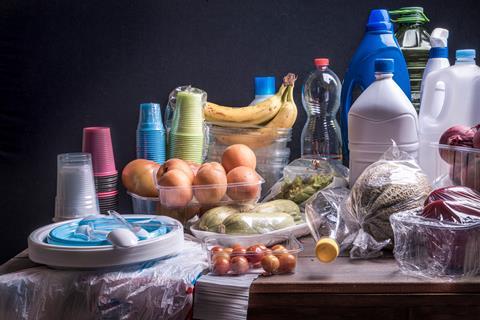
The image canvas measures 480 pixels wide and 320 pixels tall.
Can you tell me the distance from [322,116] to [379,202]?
1.55ft

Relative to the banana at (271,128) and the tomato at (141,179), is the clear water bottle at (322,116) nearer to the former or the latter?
the banana at (271,128)

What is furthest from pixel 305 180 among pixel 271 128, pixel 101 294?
pixel 101 294

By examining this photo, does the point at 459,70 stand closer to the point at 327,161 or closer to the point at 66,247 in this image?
the point at 327,161

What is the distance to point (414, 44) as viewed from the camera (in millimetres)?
1416

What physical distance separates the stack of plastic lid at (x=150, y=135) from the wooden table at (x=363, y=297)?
56 centimetres

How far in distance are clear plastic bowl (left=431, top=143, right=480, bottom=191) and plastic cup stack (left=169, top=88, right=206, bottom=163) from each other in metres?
0.51

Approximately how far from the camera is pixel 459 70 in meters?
1.20

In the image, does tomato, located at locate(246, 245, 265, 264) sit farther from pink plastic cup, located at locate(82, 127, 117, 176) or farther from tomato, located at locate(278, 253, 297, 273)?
pink plastic cup, located at locate(82, 127, 117, 176)

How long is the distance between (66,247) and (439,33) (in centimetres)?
88

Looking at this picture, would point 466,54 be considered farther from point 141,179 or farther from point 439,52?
point 141,179

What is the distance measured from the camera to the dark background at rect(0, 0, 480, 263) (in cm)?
151

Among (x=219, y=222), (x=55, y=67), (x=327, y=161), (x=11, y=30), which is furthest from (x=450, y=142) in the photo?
(x=11, y=30)

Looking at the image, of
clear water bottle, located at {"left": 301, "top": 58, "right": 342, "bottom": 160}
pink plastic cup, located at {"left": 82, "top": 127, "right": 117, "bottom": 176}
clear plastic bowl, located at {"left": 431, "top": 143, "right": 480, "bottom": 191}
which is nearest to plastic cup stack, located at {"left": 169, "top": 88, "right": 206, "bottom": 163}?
pink plastic cup, located at {"left": 82, "top": 127, "right": 117, "bottom": 176}

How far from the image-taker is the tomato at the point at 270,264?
2.96ft
